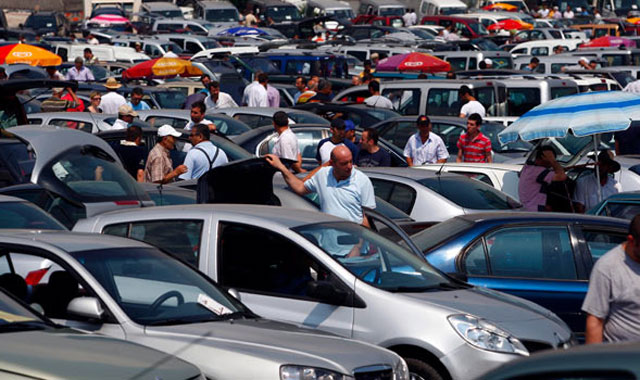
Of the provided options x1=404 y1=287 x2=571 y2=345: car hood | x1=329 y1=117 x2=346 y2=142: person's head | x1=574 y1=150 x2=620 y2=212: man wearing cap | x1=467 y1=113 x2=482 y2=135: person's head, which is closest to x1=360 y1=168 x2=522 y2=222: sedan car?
x1=329 y1=117 x2=346 y2=142: person's head

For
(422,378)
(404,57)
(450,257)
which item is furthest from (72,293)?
(404,57)

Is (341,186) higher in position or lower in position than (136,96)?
higher

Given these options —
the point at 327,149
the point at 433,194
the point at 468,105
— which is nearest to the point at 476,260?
the point at 433,194

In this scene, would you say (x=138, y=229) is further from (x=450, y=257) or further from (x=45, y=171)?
(x=45, y=171)

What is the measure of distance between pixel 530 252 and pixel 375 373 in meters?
2.73

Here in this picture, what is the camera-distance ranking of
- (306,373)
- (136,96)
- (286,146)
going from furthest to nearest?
(136,96) < (286,146) < (306,373)

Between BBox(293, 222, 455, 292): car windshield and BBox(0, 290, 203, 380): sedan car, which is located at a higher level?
BBox(0, 290, 203, 380): sedan car

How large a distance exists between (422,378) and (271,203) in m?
3.46

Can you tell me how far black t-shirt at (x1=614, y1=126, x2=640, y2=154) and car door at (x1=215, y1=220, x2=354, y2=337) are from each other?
370 inches

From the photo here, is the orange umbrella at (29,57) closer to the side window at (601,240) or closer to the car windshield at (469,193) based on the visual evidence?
the car windshield at (469,193)

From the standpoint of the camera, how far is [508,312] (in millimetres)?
7598

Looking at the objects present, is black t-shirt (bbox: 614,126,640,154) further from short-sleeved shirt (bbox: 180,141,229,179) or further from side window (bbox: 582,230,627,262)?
side window (bbox: 582,230,627,262)

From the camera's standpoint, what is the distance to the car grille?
6422 millimetres

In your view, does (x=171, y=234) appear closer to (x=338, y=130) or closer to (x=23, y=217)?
(x=23, y=217)
